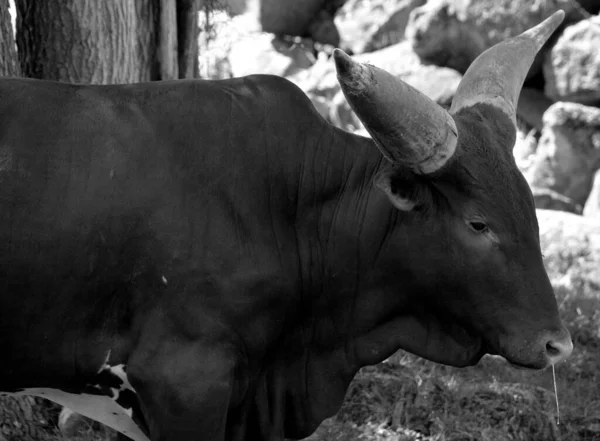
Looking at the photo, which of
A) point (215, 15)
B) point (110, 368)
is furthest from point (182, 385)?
point (215, 15)

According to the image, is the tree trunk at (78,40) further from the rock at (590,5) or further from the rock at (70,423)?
the rock at (590,5)

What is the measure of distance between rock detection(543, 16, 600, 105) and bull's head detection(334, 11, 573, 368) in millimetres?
6799

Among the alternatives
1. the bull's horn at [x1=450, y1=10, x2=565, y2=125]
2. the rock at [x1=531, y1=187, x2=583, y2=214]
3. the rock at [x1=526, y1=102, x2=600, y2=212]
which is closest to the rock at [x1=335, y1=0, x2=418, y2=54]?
the rock at [x1=526, y1=102, x2=600, y2=212]

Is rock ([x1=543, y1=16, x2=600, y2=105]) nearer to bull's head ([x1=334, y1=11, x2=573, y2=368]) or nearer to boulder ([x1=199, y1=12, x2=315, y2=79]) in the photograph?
boulder ([x1=199, y1=12, x2=315, y2=79])

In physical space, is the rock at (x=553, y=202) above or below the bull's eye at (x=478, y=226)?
below

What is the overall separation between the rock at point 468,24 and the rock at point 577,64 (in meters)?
0.29

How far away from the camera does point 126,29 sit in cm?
552

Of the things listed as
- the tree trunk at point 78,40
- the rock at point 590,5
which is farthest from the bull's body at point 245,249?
the rock at point 590,5

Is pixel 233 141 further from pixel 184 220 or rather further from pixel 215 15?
pixel 215 15

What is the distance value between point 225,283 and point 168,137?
55 centimetres

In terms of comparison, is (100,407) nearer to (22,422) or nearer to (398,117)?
(22,422)

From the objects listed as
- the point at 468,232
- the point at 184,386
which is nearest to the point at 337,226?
the point at 468,232

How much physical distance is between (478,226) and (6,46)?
244 centimetres

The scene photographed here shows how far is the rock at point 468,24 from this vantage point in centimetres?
1067
